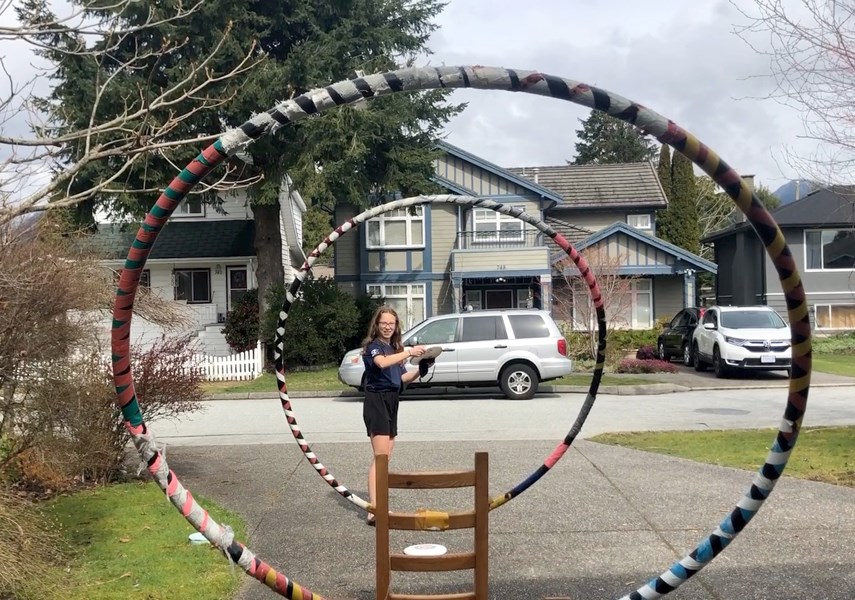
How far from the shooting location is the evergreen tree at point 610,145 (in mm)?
75125

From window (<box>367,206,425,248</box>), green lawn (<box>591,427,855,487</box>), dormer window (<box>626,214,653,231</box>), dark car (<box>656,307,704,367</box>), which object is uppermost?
dormer window (<box>626,214,653,231</box>)

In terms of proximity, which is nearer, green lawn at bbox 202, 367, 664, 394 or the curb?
the curb

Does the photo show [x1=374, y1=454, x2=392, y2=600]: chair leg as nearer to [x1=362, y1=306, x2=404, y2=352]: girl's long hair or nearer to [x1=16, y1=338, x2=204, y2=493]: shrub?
[x1=362, y1=306, x2=404, y2=352]: girl's long hair

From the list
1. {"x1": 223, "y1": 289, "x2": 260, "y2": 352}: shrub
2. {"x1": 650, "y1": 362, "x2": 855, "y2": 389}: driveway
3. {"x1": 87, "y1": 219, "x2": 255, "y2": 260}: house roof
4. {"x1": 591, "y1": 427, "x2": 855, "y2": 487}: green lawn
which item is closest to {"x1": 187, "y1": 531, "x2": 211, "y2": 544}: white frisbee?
{"x1": 591, "y1": 427, "x2": 855, "y2": 487}: green lawn

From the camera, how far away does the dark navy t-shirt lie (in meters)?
6.89

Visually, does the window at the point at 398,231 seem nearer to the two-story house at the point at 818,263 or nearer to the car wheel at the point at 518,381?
the two-story house at the point at 818,263

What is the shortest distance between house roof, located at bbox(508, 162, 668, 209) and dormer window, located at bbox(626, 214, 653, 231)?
2.03ft

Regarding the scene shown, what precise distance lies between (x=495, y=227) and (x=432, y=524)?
27.1 meters

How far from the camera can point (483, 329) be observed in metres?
17.5

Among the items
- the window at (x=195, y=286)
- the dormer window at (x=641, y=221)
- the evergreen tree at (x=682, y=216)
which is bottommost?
the window at (x=195, y=286)

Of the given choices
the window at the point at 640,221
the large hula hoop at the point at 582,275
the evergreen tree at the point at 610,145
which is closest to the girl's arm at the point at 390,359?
the large hula hoop at the point at 582,275

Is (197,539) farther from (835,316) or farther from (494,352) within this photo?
A: (835,316)

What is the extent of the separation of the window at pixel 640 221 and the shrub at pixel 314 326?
15953 millimetres

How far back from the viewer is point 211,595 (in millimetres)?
5035
